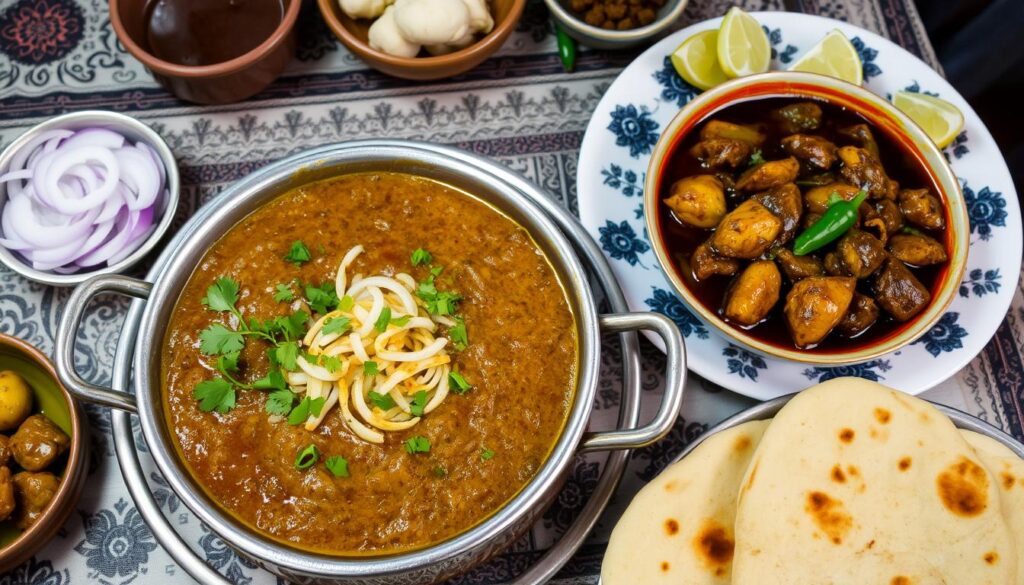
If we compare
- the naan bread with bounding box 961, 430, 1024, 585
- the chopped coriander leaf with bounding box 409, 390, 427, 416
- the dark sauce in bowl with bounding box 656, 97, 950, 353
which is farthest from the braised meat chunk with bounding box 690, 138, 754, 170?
the chopped coriander leaf with bounding box 409, 390, 427, 416

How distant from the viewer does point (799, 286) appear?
2.55 meters

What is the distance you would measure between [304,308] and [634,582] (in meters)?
1.23

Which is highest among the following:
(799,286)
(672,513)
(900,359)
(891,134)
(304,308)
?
(304,308)

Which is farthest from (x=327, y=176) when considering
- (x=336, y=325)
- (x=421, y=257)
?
(x=336, y=325)

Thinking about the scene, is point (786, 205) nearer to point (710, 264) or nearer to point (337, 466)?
point (710, 264)

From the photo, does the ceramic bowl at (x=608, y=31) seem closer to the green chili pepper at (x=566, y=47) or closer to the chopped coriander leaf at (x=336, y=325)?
the green chili pepper at (x=566, y=47)

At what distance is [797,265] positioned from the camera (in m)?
2.62

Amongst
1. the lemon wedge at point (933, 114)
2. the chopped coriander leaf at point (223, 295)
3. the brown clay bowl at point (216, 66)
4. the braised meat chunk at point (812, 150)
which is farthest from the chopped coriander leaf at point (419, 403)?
the lemon wedge at point (933, 114)

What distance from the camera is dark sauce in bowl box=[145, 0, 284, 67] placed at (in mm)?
3061

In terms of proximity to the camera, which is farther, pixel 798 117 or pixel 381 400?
pixel 798 117

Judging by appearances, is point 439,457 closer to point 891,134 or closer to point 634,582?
point 634,582

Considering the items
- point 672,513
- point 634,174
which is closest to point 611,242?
A: point 634,174

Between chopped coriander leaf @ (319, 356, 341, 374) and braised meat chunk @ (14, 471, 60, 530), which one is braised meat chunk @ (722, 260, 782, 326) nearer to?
chopped coriander leaf @ (319, 356, 341, 374)

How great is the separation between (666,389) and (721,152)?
958 mm
